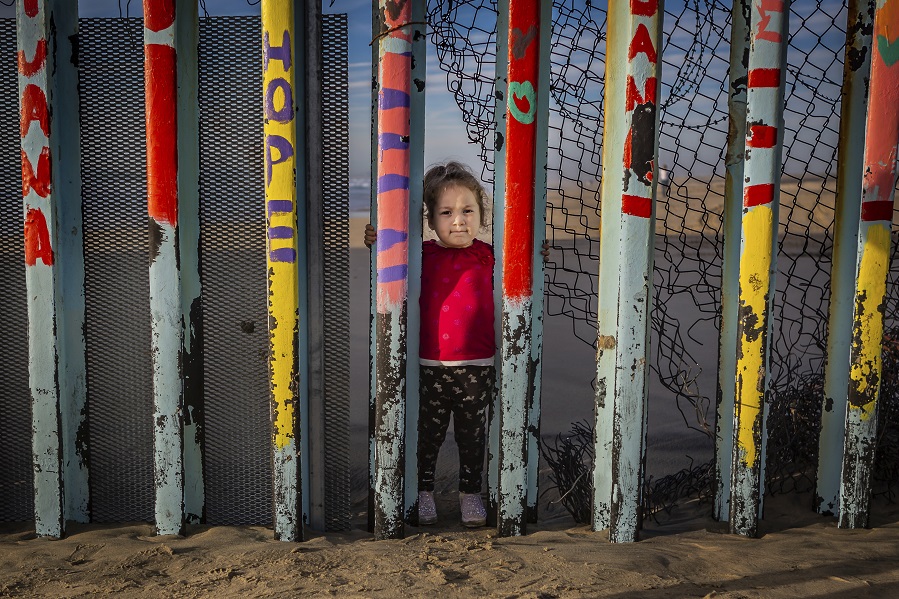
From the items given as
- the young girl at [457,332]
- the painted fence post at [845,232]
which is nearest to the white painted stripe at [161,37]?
the young girl at [457,332]

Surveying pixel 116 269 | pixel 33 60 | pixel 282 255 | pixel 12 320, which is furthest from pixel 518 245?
pixel 12 320

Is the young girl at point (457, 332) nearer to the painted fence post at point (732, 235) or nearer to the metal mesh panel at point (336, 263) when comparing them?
the metal mesh panel at point (336, 263)

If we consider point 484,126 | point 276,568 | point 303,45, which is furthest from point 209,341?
point 484,126

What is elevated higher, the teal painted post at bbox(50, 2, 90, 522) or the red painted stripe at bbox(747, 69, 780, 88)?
the red painted stripe at bbox(747, 69, 780, 88)

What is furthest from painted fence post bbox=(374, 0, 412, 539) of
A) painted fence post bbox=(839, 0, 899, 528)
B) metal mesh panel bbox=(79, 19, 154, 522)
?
painted fence post bbox=(839, 0, 899, 528)

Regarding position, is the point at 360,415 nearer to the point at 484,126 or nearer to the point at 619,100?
the point at 484,126

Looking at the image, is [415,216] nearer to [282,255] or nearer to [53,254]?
[282,255]

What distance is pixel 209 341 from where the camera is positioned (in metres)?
2.82

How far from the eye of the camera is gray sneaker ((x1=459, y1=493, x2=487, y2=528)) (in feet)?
9.62

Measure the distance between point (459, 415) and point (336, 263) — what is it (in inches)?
34.5

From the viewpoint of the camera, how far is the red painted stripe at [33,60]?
256 centimetres

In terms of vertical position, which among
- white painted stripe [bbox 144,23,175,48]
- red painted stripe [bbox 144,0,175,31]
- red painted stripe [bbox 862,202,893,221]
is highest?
red painted stripe [bbox 144,0,175,31]

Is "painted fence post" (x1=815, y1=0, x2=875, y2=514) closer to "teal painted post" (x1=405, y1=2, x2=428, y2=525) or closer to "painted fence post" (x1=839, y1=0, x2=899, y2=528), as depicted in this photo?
"painted fence post" (x1=839, y1=0, x2=899, y2=528)

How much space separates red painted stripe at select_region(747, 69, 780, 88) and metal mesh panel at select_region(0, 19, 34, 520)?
9.25 ft
